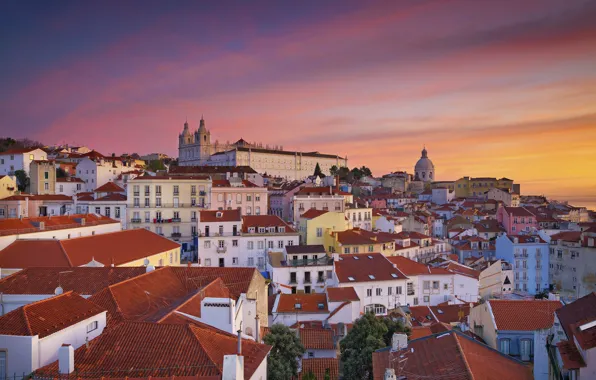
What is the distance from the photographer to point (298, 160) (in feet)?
459

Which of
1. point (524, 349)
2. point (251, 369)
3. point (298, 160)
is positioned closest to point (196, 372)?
point (251, 369)

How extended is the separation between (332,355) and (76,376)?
1514 cm

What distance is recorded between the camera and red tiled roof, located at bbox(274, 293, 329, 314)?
3005 centimetres

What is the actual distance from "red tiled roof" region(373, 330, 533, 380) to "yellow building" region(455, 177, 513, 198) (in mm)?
127127

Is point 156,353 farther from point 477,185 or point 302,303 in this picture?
point 477,185

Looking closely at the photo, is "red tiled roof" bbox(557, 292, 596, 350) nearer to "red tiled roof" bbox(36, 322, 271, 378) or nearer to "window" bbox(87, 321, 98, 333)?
"red tiled roof" bbox(36, 322, 271, 378)

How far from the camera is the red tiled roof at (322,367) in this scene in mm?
20031

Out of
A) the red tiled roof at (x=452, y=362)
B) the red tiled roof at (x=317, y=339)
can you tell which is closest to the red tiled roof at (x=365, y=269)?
the red tiled roof at (x=317, y=339)

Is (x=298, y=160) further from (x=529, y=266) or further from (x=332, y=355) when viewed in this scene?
(x=332, y=355)

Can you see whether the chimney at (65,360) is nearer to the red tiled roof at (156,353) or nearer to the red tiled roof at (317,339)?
the red tiled roof at (156,353)

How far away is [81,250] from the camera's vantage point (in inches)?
1164

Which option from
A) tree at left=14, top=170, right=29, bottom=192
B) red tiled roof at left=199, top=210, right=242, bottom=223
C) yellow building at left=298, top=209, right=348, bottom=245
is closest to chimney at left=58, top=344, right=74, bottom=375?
red tiled roof at left=199, top=210, right=242, bottom=223

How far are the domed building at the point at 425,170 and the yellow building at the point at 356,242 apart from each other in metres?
115

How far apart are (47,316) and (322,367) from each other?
12003mm
